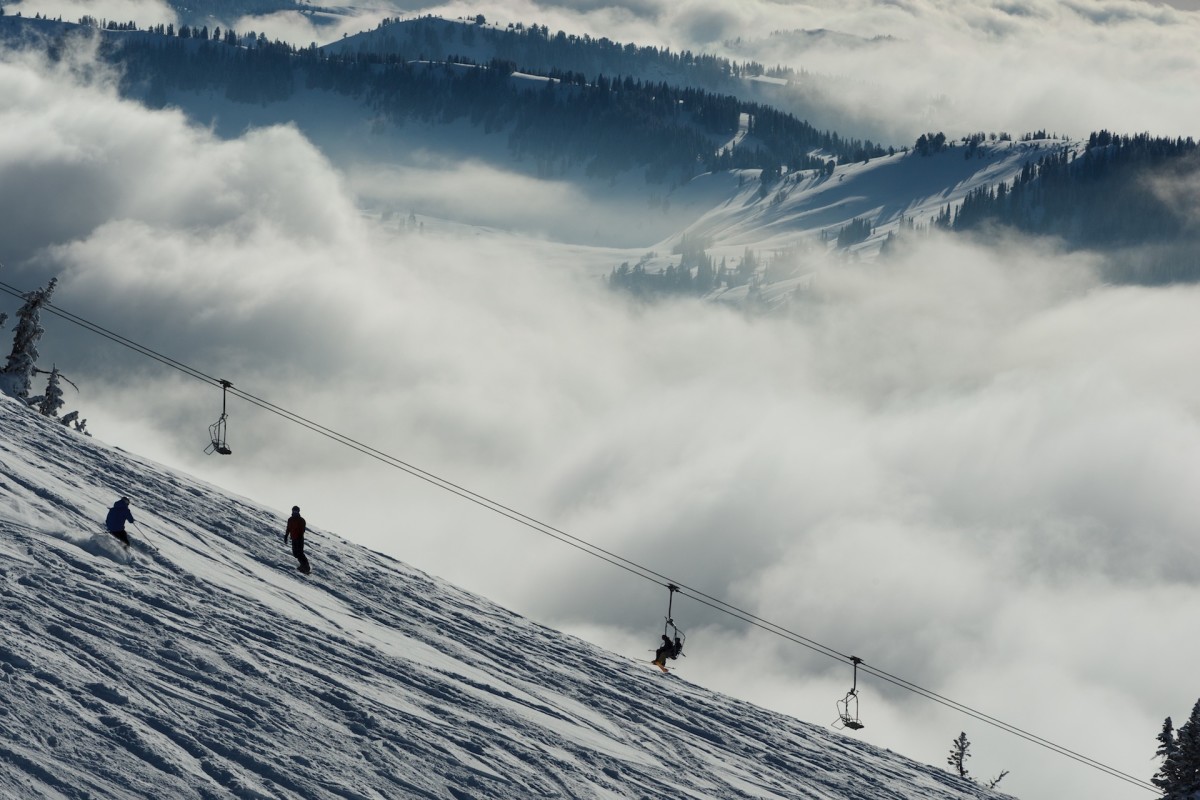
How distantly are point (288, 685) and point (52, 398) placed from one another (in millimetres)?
33234

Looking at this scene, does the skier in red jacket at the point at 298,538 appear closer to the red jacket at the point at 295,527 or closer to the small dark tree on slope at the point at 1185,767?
the red jacket at the point at 295,527

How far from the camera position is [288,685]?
20188mm

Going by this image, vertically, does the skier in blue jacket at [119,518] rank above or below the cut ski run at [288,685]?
above

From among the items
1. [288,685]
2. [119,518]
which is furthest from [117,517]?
[288,685]

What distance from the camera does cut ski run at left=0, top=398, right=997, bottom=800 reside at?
16.7 m

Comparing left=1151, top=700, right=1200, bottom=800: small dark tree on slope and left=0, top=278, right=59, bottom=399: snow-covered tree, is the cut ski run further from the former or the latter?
left=0, top=278, right=59, bottom=399: snow-covered tree

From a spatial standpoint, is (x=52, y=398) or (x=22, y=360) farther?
(x=52, y=398)

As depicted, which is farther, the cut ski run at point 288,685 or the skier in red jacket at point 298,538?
the skier in red jacket at point 298,538

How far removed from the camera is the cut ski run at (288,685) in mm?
16656

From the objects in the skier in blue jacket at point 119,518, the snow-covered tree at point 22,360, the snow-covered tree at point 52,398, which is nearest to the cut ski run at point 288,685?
the skier in blue jacket at point 119,518

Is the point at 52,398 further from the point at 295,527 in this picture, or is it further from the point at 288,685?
the point at 288,685

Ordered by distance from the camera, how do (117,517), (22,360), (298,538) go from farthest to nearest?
(22,360)
(298,538)
(117,517)

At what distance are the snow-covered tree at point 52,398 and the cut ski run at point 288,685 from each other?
52.8 feet

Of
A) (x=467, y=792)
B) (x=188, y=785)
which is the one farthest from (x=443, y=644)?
(x=188, y=785)
